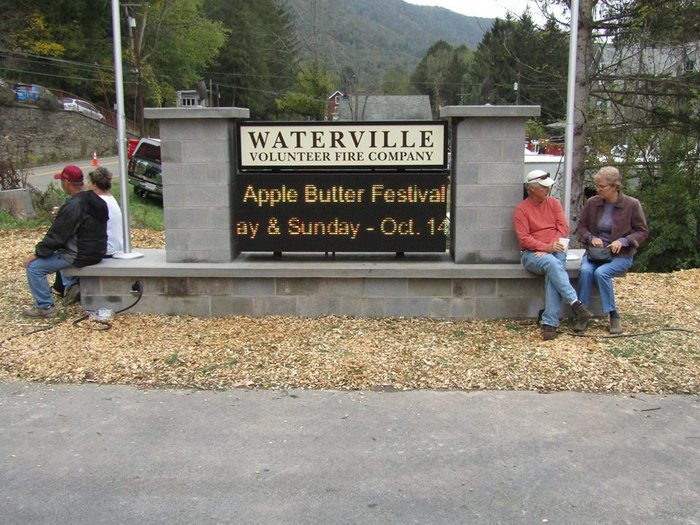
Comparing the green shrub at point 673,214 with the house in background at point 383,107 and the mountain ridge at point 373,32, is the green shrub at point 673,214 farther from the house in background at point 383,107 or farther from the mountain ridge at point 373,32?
the house in background at point 383,107

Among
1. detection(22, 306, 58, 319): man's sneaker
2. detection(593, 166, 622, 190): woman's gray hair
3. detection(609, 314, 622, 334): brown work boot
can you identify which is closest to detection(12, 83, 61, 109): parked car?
detection(22, 306, 58, 319): man's sneaker

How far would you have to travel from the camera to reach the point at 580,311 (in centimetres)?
642

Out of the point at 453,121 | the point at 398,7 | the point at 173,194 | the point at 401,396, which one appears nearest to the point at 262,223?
the point at 173,194

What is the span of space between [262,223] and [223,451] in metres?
3.22

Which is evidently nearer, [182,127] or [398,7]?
[182,127]

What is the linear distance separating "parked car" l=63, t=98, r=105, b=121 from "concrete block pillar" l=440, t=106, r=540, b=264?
43.4m

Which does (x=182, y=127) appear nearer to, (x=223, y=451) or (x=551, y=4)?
(x=223, y=451)

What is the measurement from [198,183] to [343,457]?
3.77 meters

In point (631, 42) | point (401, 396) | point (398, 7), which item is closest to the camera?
point (401, 396)

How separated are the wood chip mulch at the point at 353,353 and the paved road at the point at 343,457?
0.79 ft

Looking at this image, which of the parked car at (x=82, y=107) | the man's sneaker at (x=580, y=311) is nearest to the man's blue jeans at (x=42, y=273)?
the man's sneaker at (x=580, y=311)

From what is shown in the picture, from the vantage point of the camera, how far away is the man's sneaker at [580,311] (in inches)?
253

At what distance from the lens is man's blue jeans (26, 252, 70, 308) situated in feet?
23.1

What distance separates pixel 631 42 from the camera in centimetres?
1077
